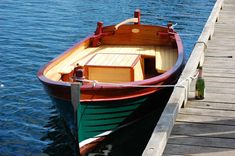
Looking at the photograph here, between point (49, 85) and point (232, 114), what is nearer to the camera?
point (232, 114)

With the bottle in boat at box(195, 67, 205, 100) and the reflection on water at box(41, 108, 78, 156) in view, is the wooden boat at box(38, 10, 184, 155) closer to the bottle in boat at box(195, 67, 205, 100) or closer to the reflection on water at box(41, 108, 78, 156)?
the reflection on water at box(41, 108, 78, 156)

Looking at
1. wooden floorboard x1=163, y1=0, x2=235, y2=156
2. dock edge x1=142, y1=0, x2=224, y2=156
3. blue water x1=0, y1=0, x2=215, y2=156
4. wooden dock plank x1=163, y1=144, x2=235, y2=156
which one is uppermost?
dock edge x1=142, y1=0, x2=224, y2=156

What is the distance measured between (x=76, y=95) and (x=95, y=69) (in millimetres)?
1686

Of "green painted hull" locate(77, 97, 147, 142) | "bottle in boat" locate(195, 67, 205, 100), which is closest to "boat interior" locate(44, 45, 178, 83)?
"green painted hull" locate(77, 97, 147, 142)

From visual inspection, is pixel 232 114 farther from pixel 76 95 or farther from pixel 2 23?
pixel 2 23

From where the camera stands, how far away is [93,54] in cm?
1103

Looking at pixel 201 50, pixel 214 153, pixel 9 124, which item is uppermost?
pixel 201 50

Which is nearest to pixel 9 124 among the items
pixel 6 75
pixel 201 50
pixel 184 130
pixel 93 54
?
pixel 93 54

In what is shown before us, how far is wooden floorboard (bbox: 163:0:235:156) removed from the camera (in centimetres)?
582

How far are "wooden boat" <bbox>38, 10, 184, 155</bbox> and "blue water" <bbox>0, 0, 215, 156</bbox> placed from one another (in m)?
1.62

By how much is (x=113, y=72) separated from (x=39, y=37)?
10.5 meters

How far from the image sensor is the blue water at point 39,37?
10602 millimetres

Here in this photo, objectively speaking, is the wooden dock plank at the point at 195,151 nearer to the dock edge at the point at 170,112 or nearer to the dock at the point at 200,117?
the dock at the point at 200,117

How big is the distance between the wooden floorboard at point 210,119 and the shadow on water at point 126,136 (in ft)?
4.30
